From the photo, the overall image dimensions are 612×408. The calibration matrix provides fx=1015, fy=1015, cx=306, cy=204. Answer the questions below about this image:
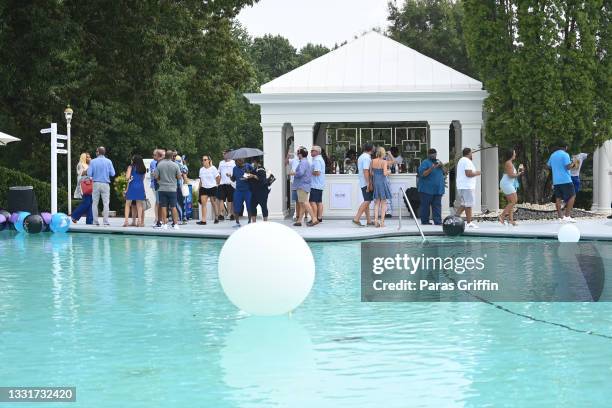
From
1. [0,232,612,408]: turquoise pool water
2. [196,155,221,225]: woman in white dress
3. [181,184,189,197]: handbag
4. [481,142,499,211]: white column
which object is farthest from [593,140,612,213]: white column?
[0,232,612,408]: turquoise pool water

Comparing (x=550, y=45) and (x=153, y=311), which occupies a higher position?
(x=550, y=45)

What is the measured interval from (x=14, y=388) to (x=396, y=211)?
21058 mm

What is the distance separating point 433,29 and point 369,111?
3301 centimetres

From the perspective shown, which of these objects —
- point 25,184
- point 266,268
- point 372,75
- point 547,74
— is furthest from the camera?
point 25,184

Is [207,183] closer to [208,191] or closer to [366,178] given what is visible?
[208,191]

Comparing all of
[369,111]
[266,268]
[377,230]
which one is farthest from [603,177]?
[266,268]

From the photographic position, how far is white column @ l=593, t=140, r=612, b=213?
2931 centimetres

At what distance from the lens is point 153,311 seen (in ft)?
35.3

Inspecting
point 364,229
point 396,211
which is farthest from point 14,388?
point 396,211

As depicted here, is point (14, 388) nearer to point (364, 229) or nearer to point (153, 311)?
point (153, 311)

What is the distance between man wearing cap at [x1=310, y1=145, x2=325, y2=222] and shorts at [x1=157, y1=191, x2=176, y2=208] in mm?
3214

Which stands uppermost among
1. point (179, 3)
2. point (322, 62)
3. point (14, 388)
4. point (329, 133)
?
point (179, 3)

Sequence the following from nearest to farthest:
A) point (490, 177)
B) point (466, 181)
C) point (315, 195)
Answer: point (466, 181) < point (315, 195) < point (490, 177)

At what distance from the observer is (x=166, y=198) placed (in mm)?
22734
